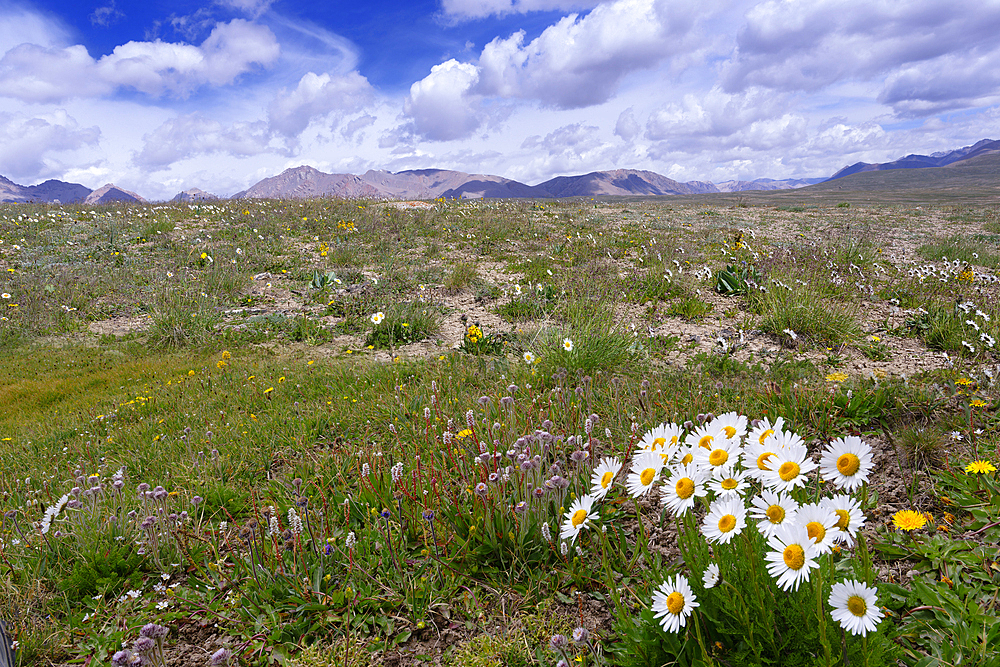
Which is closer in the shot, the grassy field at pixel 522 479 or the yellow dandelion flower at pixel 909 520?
the grassy field at pixel 522 479

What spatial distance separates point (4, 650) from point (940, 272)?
378 inches

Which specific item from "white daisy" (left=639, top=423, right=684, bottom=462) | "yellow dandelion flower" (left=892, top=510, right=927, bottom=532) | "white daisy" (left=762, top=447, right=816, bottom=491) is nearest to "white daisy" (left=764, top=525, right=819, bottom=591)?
"white daisy" (left=762, top=447, right=816, bottom=491)

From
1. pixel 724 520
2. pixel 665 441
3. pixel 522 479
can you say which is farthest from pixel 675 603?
pixel 522 479

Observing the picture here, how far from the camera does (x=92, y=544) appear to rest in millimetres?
2273

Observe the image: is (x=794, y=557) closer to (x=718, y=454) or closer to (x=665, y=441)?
(x=718, y=454)

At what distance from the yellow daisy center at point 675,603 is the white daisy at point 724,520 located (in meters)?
0.17

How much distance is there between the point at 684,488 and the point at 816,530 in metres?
0.29

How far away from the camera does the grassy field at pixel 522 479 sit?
1323 millimetres

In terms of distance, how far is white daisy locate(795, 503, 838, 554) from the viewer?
0.95 meters

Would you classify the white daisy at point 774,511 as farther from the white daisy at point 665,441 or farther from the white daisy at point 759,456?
the white daisy at point 665,441

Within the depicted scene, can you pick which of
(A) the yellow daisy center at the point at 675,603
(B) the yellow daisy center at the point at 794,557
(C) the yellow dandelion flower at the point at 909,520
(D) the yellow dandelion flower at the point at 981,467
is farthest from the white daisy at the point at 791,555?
(D) the yellow dandelion flower at the point at 981,467

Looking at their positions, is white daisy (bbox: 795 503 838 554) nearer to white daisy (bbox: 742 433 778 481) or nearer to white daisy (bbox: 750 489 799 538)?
white daisy (bbox: 750 489 799 538)

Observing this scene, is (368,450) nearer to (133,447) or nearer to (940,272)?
(133,447)

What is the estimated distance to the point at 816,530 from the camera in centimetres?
100
